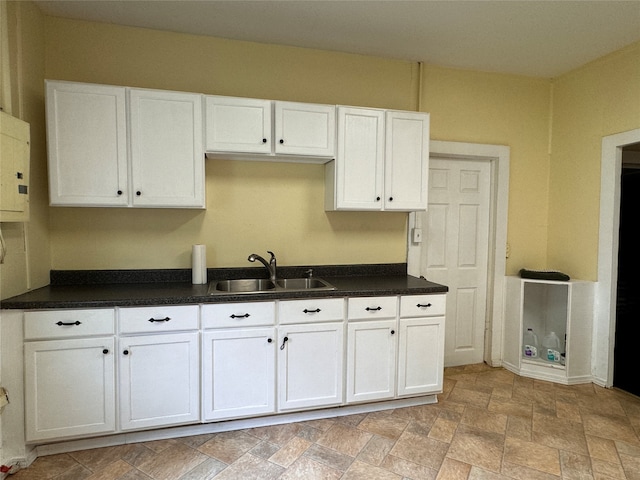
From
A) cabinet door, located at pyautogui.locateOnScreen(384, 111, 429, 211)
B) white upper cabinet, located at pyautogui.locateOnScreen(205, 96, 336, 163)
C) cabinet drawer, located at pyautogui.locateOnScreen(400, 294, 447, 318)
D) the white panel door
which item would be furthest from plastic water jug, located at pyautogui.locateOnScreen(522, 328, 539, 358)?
white upper cabinet, located at pyautogui.locateOnScreen(205, 96, 336, 163)

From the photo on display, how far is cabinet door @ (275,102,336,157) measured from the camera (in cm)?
251

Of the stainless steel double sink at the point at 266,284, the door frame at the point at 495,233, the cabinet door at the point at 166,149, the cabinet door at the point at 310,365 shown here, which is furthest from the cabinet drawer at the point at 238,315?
the door frame at the point at 495,233

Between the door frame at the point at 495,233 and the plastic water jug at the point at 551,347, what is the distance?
39cm

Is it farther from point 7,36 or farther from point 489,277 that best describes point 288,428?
point 7,36

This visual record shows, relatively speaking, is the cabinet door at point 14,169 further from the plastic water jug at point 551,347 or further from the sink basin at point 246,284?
the plastic water jug at point 551,347

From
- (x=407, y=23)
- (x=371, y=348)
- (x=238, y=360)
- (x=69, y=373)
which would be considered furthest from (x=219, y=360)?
(x=407, y=23)

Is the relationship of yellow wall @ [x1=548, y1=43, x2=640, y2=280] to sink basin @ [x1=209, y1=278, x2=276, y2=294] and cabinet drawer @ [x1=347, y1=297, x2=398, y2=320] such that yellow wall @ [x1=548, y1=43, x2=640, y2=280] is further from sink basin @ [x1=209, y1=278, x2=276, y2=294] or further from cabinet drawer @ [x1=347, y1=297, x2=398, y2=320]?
sink basin @ [x1=209, y1=278, x2=276, y2=294]

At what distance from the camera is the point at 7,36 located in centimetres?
204

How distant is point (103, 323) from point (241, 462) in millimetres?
1125

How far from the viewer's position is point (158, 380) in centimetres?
216

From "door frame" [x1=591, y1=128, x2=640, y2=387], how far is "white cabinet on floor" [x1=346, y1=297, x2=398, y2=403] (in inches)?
75.3

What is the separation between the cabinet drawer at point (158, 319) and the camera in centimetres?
210

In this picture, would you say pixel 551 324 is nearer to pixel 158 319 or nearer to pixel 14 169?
pixel 158 319

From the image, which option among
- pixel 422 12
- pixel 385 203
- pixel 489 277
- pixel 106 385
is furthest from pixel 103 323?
pixel 489 277
